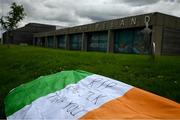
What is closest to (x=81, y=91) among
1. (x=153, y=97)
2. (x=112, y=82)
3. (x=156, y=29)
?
(x=112, y=82)

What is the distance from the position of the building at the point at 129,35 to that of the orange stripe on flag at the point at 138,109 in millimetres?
14419

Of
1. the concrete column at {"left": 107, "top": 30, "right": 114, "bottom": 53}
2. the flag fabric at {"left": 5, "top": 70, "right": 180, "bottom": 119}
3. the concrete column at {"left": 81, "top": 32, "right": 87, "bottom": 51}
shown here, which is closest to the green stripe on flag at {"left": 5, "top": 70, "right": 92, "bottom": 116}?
the flag fabric at {"left": 5, "top": 70, "right": 180, "bottom": 119}

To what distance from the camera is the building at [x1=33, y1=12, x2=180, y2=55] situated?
1003 inches

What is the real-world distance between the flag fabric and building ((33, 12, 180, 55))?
1383 cm

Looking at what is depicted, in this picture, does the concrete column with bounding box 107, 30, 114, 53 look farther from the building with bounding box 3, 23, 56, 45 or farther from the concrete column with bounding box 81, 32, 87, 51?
the building with bounding box 3, 23, 56, 45

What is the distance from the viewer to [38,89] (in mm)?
4207

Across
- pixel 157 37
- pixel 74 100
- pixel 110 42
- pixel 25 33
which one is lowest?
pixel 74 100

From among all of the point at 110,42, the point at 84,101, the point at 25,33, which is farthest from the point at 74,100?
the point at 25,33

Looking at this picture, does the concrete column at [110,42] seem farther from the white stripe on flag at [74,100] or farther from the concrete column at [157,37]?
the white stripe on flag at [74,100]

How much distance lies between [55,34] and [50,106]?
50723 mm

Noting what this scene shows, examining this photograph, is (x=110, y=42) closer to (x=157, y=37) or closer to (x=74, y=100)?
(x=157, y=37)

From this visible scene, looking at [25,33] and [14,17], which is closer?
[14,17]

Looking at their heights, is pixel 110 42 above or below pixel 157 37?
below

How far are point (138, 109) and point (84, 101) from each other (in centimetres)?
80
